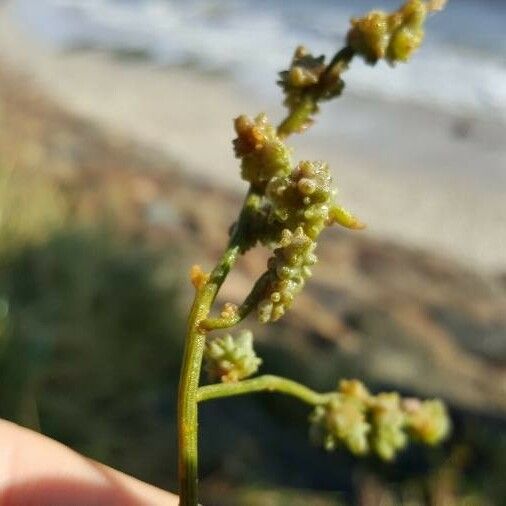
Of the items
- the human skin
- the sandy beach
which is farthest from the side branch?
the sandy beach

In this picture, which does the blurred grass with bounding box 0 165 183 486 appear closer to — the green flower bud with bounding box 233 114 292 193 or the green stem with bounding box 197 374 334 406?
the green stem with bounding box 197 374 334 406

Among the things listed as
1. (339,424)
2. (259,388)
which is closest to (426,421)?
(339,424)

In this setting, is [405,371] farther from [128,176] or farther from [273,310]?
[273,310]

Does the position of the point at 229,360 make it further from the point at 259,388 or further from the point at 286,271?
the point at 286,271

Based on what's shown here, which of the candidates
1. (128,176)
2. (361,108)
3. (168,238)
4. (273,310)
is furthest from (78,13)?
(273,310)

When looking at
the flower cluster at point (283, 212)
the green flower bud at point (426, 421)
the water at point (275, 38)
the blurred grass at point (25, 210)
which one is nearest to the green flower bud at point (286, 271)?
the flower cluster at point (283, 212)
